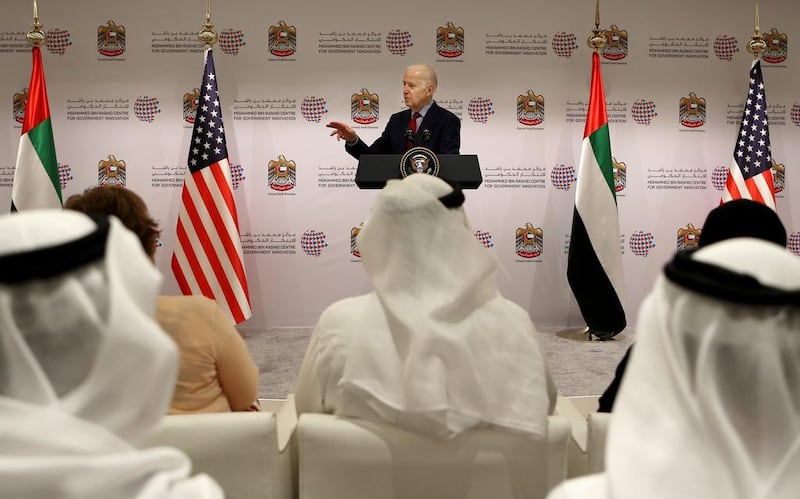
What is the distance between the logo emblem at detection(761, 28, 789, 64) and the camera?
5824mm

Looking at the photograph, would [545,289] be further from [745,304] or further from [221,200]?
[745,304]

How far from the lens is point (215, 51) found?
5.67 meters

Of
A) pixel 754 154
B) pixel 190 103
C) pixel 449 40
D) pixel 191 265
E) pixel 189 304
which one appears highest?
pixel 449 40

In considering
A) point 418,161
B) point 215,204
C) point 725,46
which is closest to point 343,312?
point 418,161

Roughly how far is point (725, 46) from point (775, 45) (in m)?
0.41

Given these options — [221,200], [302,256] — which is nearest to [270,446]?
[221,200]

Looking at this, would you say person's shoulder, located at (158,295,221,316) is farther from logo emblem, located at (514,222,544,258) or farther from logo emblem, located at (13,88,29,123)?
logo emblem, located at (13,88,29,123)

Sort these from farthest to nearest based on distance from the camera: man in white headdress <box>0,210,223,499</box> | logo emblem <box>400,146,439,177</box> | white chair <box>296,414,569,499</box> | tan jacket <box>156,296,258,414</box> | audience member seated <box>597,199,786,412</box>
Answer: logo emblem <box>400,146,439,177</box>
audience member seated <box>597,199,786,412</box>
tan jacket <box>156,296,258,414</box>
white chair <box>296,414,569,499</box>
man in white headdress <box>0,210,223,499</box>

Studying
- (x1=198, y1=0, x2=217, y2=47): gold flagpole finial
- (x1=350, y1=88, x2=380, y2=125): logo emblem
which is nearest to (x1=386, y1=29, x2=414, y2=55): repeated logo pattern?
(x1=350, y1=88, x2=380, y2=125): logo emblem

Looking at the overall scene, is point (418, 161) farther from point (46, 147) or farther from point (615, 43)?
point (46, 147)

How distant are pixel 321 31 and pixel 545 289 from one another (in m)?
2.65

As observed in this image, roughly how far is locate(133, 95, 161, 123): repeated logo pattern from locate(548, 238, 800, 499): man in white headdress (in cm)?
531

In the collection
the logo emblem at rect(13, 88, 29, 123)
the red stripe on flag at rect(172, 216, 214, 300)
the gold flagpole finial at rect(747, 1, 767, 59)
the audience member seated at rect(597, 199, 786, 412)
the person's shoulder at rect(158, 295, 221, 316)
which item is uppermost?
the gold flagpole finial at rect(747, 1, 767, 59)

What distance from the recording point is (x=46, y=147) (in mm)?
5254
